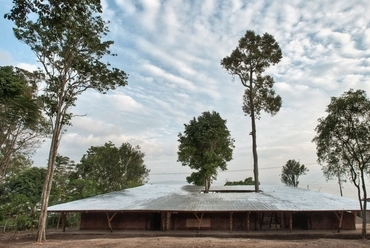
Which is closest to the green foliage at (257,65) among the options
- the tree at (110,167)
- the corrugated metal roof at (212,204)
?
the corrugated metal roof at (212,204)

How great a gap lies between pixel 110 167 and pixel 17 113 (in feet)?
63.7

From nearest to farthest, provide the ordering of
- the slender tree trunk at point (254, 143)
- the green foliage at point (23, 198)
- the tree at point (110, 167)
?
the slender tree trunk at point (254, 143) → the green foliage at point (23, 198) → the tree at point (110, 167)

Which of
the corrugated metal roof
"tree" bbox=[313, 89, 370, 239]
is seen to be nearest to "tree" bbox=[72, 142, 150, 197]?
the corrugated metal roof

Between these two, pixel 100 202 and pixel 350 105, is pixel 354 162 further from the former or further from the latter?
pixel 100 202

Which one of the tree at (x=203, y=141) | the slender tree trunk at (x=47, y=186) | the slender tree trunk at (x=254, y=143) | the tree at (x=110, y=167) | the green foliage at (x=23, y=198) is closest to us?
the slender tree trunk at (x=47, y=186)

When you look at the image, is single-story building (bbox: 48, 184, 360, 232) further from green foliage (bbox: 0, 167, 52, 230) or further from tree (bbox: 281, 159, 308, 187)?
tree (bbox: 281, 159, 308, 187)

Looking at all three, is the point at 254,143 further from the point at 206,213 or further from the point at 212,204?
the point at 206,213

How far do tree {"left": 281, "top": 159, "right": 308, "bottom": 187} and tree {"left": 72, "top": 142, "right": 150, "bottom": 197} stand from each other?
3135 centimetres

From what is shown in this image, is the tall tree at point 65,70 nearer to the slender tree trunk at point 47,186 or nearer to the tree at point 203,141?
the slender tree trunk at point 47,186

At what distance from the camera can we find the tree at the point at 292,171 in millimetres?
52094

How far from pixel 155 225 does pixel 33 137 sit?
14389 millimetres

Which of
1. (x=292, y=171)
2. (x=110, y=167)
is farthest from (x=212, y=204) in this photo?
(x=292, y=171)

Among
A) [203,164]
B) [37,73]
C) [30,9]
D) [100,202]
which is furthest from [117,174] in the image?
[30,9]

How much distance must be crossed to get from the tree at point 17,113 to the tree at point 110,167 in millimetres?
14460
